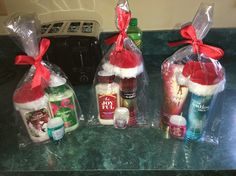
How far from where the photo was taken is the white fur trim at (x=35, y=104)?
0.69m

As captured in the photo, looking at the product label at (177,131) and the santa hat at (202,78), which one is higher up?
the santa hat at (202,78)

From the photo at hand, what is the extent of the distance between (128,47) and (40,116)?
32 centimetres

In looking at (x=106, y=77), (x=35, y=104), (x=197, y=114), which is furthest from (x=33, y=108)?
(x=197, y=114)

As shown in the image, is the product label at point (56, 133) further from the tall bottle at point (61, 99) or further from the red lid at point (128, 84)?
the red lid at point (128, 84)

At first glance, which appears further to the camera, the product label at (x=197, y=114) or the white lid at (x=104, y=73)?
the white lid at (x=104, y=73)

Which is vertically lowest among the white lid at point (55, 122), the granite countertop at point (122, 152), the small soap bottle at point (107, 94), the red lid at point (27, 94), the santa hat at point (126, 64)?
the granite countertop at point (122, 152)

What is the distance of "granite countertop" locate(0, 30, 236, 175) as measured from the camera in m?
0.66

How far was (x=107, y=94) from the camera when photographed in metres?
0.77

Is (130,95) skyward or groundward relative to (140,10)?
groundward

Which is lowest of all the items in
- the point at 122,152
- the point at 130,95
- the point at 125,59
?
the point at 122,152

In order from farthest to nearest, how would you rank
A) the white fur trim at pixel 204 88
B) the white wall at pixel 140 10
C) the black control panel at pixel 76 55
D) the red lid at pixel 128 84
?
the white wall at pixel 140 10
the black control panel at pixel 76 55
the red lid at pixel 128 84
the white fur trim at pixel 204 88

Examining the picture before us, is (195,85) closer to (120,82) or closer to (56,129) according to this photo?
(120,82)

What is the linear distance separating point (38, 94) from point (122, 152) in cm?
27

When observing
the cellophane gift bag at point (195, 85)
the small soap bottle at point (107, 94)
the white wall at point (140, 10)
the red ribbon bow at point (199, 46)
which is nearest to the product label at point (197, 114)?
the cellophane gift bag at point (195, 85)
